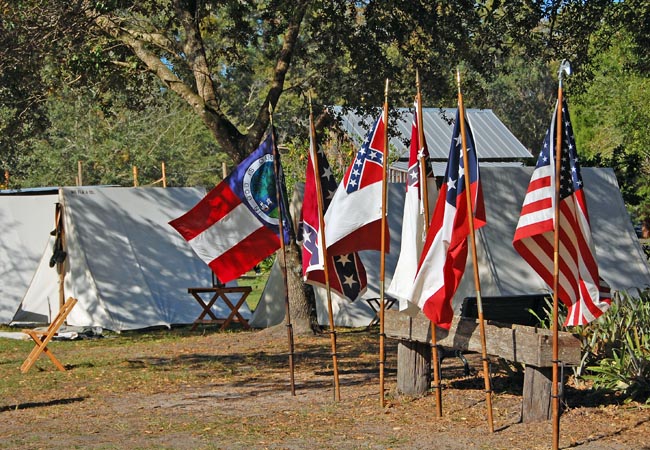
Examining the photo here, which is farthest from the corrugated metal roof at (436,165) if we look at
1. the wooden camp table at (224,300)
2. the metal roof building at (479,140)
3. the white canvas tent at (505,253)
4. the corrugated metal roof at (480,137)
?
the wooden camp table at (224,300)

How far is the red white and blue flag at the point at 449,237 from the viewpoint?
8164 millimetres

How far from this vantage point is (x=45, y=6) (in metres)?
12.4

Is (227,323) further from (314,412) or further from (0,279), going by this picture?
(314,412)

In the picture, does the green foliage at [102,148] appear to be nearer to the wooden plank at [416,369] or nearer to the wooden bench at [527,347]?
the wooden plank at [416,369]

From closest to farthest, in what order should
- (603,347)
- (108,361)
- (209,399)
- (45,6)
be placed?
1. (603,347)
2. (209,399)
3. (45,6)
4. (108,361)

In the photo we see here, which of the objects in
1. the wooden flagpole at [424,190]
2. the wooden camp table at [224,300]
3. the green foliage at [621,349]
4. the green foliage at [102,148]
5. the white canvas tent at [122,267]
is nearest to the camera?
the green foliage at [621,349]

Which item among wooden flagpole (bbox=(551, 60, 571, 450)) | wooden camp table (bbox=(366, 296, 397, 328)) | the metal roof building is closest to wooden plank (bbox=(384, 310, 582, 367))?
wooden flagpole (bbox=(551, 60, 571, 450))

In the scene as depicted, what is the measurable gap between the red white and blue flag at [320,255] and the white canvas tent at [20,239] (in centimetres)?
1049

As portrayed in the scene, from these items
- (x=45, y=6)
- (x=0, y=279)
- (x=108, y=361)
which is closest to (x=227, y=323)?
(x=108, y=361)

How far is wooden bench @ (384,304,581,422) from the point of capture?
781 centimetres

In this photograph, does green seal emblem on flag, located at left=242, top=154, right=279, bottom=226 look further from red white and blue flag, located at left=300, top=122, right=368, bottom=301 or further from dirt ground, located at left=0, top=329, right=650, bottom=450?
dirt ground, located at left=0, top=329, right=650, bottom=450

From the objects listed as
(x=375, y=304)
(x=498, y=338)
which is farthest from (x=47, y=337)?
(x=498, y=338)

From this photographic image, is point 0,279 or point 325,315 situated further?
point 0,279

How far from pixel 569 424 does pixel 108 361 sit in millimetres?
7266
